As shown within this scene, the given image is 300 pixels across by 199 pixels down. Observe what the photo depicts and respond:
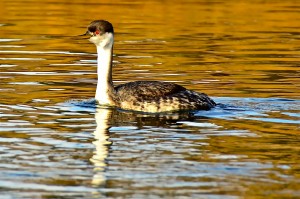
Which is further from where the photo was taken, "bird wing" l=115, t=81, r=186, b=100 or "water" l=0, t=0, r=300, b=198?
"bird wing" l=115, t=81, r=186, b=100

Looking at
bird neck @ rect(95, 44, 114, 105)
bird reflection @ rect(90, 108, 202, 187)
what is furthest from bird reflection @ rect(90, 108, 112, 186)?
bird neck @ rect(95, 44, 114, 105)

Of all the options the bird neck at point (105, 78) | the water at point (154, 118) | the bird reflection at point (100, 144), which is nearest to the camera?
the water at point (154, 118)

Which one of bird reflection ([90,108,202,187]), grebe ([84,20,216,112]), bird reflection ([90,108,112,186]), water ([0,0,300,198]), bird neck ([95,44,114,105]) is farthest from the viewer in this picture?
bird neck ([95,44,114,105])

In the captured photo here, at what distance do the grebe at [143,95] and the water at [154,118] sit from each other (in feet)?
0.71

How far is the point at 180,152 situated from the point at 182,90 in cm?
410

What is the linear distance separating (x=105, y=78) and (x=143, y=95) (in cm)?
93

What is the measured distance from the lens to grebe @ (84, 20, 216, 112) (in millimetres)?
15867

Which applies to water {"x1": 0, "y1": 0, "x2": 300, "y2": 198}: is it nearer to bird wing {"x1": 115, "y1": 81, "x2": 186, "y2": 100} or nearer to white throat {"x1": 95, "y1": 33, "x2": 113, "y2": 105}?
white throat {"x1": 95, "y1": 33, "x2": 113, "y2": 105}

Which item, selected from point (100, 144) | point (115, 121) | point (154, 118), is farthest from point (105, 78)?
point (100, 144)

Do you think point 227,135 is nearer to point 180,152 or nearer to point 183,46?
point 180,152

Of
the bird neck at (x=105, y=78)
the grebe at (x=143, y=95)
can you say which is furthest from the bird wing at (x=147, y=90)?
the bird neck at (x=105, y=78)

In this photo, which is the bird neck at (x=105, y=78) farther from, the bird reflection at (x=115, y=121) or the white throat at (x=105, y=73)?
the bird reflection at (x=115, y=121)

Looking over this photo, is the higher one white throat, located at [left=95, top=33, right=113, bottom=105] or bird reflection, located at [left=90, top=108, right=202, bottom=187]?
white throat, located at [left=95, top=33, right=113, bottom=105]

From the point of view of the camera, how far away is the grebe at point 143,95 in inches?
625
